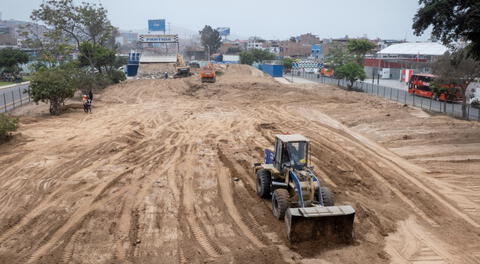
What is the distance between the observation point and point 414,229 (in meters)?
11.0

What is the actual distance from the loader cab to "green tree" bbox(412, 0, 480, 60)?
12.9m

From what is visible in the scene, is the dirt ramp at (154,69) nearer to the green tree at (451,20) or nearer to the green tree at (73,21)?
the green tree at (73,21)

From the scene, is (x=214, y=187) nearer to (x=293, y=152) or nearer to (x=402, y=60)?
(x=293, y=152)

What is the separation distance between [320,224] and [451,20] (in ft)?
54.5

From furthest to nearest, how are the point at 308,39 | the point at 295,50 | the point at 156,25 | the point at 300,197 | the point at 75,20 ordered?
the point at 308,39 < the point at 295,50 < the point at 156,25 < the point at 75,20 < the point at 300,197

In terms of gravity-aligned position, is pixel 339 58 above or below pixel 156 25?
below

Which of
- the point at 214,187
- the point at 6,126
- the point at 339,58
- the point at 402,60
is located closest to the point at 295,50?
the point at 402,60

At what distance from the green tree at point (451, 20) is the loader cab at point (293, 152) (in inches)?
510

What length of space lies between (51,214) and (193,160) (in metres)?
6.52

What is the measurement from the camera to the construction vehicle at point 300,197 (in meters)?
9.26

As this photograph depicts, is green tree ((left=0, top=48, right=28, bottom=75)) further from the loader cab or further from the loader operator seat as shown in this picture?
the loader operator seat

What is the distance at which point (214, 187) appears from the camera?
13.7 m

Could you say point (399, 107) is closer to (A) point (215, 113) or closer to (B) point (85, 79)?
(A) point (215, 113)

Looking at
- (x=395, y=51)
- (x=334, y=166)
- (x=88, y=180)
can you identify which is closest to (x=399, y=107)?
(x=334, y=166)
